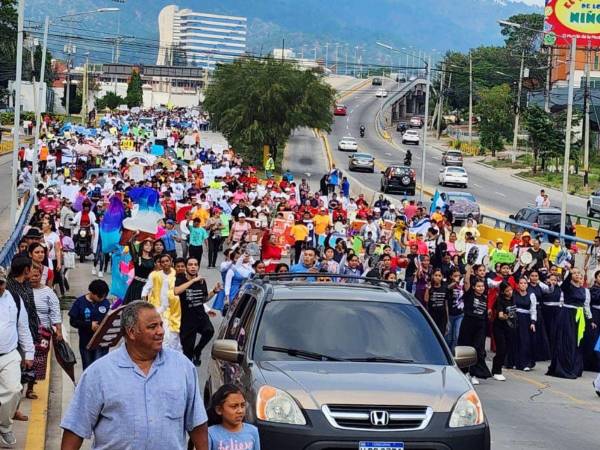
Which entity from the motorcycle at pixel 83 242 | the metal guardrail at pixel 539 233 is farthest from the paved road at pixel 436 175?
the motorcycle at pixel 83 242

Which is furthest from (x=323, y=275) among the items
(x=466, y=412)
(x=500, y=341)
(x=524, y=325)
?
(x=524, y=325)

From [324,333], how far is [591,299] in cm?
1104

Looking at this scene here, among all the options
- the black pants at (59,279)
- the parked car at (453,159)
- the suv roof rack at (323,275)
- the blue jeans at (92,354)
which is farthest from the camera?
the parked car at (453,159)

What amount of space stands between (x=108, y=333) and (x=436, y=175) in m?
71.7

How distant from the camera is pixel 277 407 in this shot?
9.29 m

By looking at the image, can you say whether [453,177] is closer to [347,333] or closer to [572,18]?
[572,18]

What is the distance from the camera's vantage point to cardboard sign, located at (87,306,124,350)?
11.8 meters

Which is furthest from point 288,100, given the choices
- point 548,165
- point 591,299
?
point 591,299

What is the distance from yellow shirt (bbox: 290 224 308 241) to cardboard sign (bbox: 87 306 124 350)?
1857 cm

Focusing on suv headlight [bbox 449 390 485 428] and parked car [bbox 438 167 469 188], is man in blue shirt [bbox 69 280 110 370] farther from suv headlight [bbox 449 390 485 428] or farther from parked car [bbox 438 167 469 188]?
Result: parked car [bbox 438 167 469 188]

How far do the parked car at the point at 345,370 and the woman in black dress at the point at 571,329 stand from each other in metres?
8.98

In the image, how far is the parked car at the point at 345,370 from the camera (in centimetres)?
909

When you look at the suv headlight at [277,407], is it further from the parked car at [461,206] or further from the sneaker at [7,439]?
the parked car at [461,206]

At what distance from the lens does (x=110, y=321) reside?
11977 mm
